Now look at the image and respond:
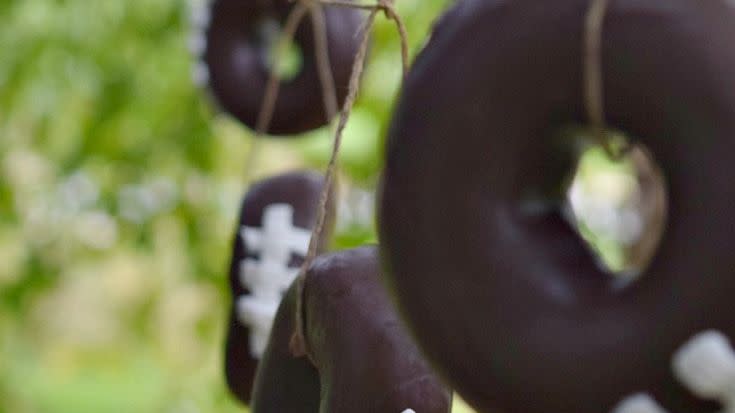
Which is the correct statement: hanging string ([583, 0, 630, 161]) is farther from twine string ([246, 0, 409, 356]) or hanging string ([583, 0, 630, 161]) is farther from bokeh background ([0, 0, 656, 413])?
bokeh background ([0, 0, 656, 413])

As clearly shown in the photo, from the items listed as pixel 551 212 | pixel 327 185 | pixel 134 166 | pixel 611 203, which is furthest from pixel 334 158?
pixel 611 203

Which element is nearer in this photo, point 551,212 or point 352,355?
point 551,212

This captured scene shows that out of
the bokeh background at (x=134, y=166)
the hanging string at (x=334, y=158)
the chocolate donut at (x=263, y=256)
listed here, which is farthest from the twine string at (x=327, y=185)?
the bokeh background at (x=134, y=166)

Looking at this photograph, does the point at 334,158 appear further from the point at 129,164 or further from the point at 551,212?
the point at 129,164

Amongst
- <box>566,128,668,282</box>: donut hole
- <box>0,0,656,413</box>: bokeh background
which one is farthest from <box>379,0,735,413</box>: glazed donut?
<box>0,0,656,413</box>: bokeh background

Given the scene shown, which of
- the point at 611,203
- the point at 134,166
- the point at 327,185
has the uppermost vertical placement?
the point at 327,185

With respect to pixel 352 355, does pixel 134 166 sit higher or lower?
lower

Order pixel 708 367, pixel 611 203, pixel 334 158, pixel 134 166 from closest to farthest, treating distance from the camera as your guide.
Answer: pixel 708 367, pixel 334 158, pixel 134 166, pixel 611 203

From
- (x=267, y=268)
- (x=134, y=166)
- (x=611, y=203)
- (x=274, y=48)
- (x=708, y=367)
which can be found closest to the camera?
(x=708, y=367)
